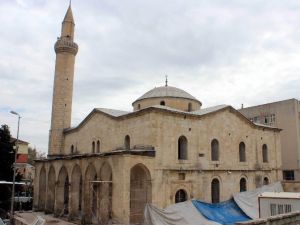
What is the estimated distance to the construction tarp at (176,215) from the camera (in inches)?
639

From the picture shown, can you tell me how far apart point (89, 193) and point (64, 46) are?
12.9 meters

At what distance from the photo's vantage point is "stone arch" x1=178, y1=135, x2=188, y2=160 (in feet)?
65.0

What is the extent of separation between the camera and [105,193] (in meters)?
18.4

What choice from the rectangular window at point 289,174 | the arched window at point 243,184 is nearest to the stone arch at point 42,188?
the arched window at point 243,184

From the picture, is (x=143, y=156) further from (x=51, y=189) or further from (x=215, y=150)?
(x=51, y=189)

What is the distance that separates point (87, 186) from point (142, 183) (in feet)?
11.5

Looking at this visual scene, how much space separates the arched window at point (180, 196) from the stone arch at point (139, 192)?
86.9 inches

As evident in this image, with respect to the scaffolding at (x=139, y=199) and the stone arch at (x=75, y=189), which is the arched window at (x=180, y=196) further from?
the stone arch at (x=75, y=189)

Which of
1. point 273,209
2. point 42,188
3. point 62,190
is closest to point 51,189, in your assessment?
point 42,188

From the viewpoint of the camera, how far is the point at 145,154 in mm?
17953

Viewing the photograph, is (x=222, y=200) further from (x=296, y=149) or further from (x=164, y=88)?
(x=296, y=149)

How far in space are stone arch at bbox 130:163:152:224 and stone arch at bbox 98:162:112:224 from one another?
1250 millimetres

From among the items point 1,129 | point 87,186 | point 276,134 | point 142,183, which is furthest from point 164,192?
point 1,129

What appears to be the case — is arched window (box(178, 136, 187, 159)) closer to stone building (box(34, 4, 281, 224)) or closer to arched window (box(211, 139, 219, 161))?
stone building (box(34, 4, 281, 224))
